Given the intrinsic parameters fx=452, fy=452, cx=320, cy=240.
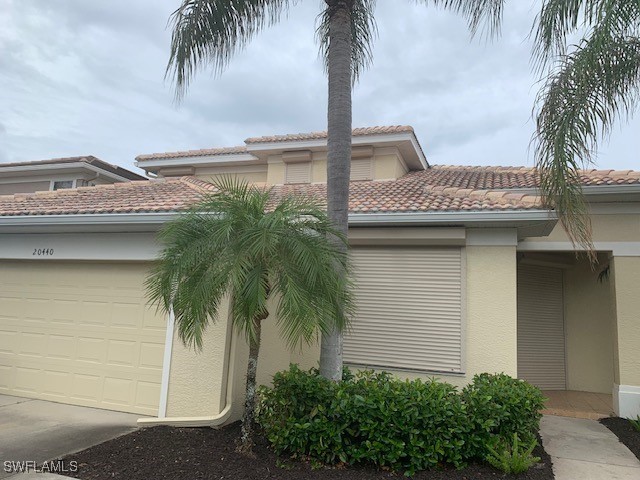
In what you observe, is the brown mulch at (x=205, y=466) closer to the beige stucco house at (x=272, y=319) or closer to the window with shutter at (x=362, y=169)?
the beige stucco house at (x=272, y=319)

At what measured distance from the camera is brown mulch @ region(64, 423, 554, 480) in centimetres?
490

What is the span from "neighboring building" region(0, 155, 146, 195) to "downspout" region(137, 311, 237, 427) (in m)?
12.1

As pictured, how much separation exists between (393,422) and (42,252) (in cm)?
742

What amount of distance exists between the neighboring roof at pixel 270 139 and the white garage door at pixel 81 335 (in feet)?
23.8

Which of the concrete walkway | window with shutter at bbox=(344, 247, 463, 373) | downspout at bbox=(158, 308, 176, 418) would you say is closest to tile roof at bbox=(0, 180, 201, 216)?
downspout at bbox=(158, 308, 176, 418)

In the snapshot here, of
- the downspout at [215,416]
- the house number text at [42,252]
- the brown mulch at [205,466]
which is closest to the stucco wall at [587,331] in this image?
the brown mulch at [205,466]

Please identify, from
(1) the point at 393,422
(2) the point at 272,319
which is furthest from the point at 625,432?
(2) the point at 272,319

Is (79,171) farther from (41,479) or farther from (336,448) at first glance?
(336,448)

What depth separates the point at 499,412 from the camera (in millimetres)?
5328

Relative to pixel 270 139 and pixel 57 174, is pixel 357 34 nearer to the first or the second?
pixel 270 139

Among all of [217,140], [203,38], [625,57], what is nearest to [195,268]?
[203,38]

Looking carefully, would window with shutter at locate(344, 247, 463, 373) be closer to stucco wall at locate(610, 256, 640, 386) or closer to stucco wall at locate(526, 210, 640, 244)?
stucco wall at locate(526, 210, 640, 244)

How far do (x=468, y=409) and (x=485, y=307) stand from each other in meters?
2.54

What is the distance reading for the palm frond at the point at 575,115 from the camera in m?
6.19
